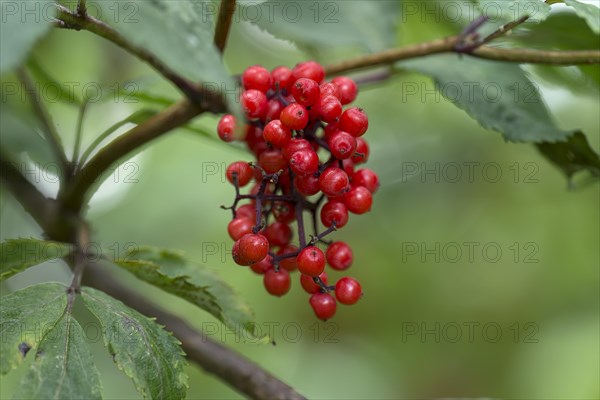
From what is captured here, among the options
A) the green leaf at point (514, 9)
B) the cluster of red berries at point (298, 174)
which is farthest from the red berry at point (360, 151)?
the green leaf at point (514, 9)

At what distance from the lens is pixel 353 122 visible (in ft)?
3.66

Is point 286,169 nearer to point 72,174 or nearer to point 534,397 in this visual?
point 72,174

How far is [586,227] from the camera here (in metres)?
2.65

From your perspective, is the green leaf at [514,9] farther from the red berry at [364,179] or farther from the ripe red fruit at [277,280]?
the ripe red fruit at [277,280]

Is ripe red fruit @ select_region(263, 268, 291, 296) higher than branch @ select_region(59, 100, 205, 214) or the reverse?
the reverse

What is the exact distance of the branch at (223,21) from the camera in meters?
1.13

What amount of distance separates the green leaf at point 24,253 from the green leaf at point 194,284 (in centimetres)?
11

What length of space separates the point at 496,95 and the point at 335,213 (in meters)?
0.55

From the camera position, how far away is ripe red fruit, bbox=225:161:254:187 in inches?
47.3

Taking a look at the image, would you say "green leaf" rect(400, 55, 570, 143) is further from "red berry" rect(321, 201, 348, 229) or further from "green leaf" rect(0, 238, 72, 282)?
"green leaf" rect(0, 238, 72, 282)

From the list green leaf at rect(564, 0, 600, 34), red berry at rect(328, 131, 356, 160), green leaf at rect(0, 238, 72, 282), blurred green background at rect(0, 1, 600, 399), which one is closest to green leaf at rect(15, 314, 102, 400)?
green leaf at rect(0, 238, 72, 282)

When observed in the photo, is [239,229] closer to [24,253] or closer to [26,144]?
[24,253]

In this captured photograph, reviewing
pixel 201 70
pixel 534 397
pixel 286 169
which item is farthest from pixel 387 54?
pixel 534 397

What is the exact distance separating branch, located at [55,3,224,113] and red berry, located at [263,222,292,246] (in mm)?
238
